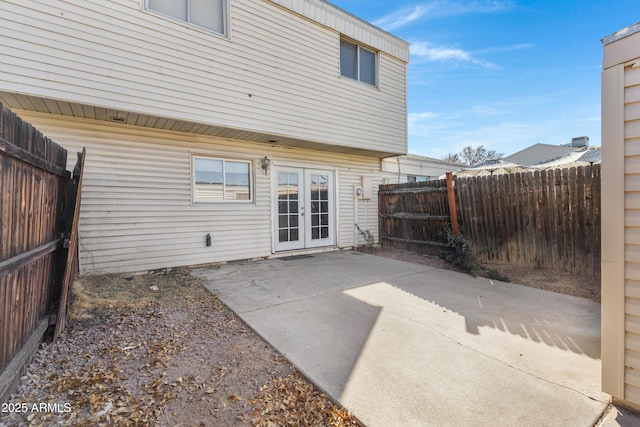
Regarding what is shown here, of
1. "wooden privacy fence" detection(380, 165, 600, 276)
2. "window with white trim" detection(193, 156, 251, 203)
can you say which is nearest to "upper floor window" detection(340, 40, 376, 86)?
"wooden privacy fence" detection(380, 165, 600, 276)

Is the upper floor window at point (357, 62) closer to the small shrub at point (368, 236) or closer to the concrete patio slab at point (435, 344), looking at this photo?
the small shrub at point (368, 236)

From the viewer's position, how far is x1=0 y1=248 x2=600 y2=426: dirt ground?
5.41 feet

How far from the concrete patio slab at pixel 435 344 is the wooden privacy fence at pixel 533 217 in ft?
3.71

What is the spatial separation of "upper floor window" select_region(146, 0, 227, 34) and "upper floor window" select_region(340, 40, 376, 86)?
2.96 m

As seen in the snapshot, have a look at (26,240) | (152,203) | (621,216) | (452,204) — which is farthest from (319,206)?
(621,216)

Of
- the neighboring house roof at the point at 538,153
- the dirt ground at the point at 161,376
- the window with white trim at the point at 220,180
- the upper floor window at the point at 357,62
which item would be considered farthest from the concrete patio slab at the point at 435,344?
the neighboring house roof at the point at 538,153

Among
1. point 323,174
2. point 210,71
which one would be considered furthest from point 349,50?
point 210,71

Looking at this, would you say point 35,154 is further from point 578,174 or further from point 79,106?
point 578,174

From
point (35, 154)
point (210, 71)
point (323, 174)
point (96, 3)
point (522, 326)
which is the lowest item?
point (522, 326)

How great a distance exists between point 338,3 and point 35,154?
689 cm

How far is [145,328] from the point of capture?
2.82m

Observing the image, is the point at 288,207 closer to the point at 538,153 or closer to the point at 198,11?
the point at 198,11

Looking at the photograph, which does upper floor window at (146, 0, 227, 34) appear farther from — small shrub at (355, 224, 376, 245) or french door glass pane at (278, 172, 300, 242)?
small shrub at (355, 224, 376, 245)

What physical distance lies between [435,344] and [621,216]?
168cm
